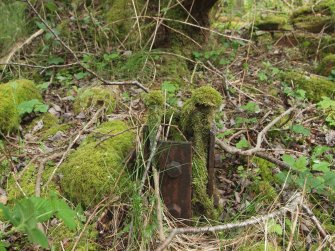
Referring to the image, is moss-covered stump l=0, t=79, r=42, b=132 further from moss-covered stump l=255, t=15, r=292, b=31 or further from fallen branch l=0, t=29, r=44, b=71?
moss-covered stump l=255, t=15, r=292, b=31

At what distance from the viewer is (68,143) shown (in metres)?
3.03

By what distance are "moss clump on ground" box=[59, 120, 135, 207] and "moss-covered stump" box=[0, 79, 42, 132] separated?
0.79 m

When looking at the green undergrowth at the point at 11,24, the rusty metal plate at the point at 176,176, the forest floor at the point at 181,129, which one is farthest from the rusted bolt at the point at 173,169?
the green undergrowth at the point at 11,24

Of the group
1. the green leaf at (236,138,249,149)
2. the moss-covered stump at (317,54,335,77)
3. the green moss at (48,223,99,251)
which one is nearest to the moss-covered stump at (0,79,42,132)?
the green moss at (48,223,99,251)

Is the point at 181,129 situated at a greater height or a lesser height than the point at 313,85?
greater

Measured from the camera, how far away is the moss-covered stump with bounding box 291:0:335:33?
5.64 metres

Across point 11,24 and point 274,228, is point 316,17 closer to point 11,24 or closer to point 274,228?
point 11,24

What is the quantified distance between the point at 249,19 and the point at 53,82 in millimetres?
3564

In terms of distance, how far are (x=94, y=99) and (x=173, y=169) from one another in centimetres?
161

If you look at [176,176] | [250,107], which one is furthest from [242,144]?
[176,176]

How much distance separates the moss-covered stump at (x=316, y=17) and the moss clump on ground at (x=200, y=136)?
387 centimetres

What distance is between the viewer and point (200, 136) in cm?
244

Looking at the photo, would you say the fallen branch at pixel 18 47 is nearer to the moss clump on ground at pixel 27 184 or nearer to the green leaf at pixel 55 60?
the green leaf at pixel 55 60

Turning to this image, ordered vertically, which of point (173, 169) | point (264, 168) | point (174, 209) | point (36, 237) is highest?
point (36, 237)
